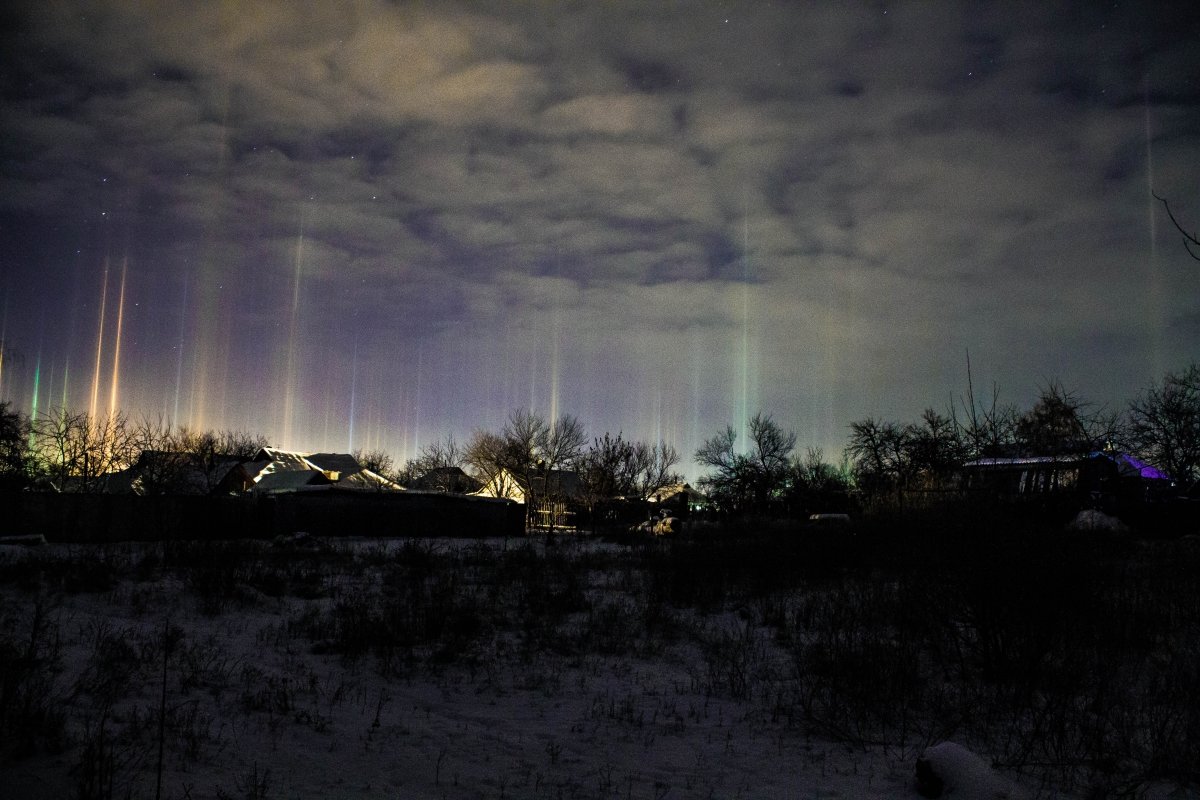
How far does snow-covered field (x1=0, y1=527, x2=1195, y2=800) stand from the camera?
460cm

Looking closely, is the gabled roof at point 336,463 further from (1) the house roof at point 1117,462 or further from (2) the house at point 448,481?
(1) the house roof at point 1117,462

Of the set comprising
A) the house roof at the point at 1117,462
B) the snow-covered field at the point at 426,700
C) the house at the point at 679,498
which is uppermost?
the house roof at the point at 1117,462

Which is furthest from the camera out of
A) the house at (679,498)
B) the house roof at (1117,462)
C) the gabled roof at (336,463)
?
the house at (679,498)

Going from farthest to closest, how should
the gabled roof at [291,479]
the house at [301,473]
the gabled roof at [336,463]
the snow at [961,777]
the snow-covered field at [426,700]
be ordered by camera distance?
the gabled roof at [336,463] → the house at [301,473] → the gabled roof at [291,479] → the snow-covered field at [426,700] → the snow at [961,777]

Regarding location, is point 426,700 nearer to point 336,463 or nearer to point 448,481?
point 336,463

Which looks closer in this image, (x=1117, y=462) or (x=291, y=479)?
(x=1117, y=462)

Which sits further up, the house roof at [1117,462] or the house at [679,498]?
the house roof at [1117,462]

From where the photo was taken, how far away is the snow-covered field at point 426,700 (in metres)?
4.60

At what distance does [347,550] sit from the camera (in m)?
20.6

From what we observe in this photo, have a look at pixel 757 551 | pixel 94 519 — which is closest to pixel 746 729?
pixel 757 551

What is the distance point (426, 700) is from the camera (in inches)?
263

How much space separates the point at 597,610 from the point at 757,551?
23.2 ft

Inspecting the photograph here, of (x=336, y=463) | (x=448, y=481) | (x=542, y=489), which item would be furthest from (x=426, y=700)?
(x=448, y=481)

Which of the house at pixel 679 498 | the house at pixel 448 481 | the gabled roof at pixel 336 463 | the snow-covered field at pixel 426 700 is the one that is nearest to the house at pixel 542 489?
the house at pixel 448 481
